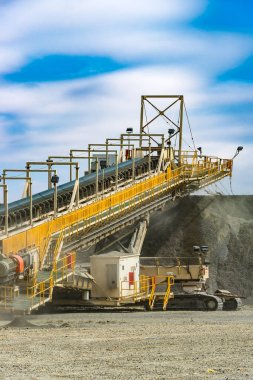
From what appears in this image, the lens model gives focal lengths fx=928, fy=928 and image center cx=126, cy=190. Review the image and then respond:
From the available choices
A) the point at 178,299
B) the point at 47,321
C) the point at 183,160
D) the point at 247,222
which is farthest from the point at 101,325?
the point at 247,222

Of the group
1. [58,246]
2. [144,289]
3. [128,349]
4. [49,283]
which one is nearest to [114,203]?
[144,289]

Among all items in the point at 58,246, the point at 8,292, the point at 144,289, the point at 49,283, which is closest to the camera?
the point at 8,292

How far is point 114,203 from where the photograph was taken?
3962cm

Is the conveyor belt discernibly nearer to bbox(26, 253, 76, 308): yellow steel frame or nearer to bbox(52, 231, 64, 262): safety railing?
bbox(52, 231, 64, 262): safety railing

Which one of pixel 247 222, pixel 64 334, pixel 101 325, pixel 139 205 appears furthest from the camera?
pixel 247 222

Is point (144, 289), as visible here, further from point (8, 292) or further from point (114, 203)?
point (8, 292)

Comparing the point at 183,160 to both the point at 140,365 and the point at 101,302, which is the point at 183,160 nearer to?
the point at 101,302

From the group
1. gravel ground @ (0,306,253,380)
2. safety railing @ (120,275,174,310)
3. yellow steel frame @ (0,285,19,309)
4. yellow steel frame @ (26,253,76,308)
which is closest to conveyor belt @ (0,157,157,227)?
yellow steel frame @ (26,253,76,308)

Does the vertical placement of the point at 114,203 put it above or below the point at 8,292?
above

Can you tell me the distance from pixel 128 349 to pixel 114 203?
19404mm

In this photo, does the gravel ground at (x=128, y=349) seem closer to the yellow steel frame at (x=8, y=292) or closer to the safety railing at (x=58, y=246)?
the yellow steel frame at (x=8, y=292)

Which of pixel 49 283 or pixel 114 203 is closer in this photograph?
pixel 49 283

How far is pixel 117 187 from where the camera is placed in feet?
138

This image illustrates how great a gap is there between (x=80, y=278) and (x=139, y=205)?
7501 mm
